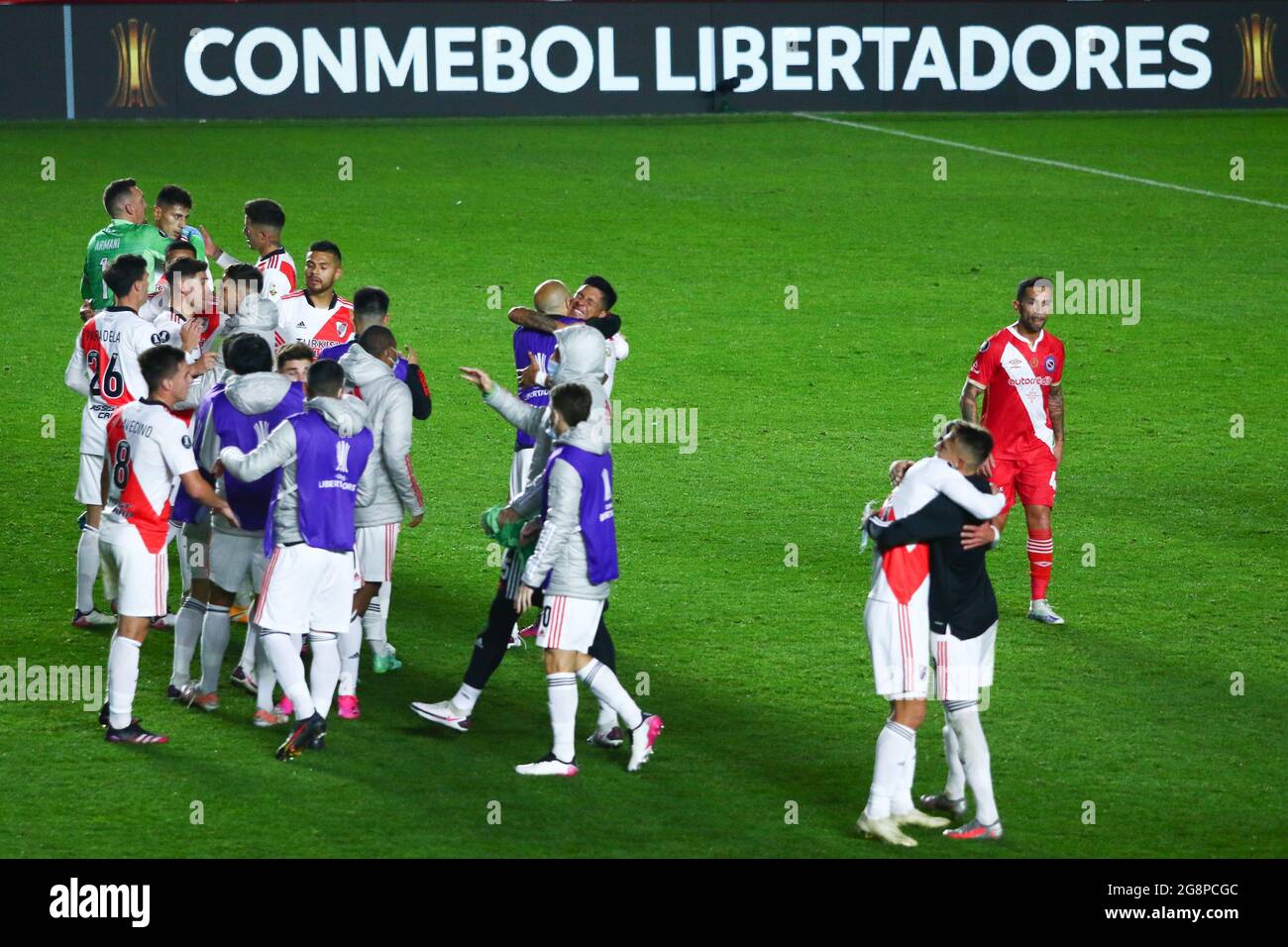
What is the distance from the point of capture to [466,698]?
823cm

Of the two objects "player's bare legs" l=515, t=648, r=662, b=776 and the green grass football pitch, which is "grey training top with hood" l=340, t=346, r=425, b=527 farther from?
"player's bare legs" l=515, t=648, r=662, b=776

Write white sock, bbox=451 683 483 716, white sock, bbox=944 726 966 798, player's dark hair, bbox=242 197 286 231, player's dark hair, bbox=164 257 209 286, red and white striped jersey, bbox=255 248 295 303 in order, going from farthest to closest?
player's dark hair, bbox=242 197 286 231
red and white striped jersey, bbox=255 248 295 303
player's dark hair, bbox=164 257 209 286
white sock, bbox=451 683 483 716
white sock, bbox=944 726 966 798

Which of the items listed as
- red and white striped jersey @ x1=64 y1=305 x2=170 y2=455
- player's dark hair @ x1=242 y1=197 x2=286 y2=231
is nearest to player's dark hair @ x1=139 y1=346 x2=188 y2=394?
red and white striped jersey @ x1=64 y1=305 x2=170 y2=455

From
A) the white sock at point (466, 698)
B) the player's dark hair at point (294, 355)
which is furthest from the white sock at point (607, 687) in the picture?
the player's dark hair at point (294, 355)

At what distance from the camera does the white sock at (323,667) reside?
25.9 ft

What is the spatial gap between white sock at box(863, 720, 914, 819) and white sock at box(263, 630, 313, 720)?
8.30ft

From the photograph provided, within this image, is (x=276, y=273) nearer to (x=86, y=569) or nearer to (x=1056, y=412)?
(x=86, y=569)

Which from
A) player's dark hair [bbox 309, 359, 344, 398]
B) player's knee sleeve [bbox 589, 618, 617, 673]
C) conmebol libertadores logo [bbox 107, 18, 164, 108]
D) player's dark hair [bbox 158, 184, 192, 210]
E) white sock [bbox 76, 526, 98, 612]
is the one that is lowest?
player's knee sleeve [bbox 589, 618, 617, 673]

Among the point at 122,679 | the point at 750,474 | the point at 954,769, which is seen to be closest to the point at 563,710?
the point at 954,769

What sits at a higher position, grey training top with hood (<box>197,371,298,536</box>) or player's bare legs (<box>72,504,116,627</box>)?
grey training top with hood (<box>197,371,298,536</box>)

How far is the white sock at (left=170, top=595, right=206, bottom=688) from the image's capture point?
27.8ft

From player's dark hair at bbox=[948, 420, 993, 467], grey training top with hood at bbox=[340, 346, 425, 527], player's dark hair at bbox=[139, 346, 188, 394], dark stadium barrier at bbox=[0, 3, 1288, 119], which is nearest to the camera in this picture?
player's dark hair at bbox=[948, 420, 993, 467]

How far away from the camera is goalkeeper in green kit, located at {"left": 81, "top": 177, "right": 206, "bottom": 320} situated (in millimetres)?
10562

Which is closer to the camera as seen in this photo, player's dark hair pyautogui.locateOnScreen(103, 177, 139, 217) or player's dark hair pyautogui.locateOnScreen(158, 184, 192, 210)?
player's dark hair pyautogui.locateOnScreen(103, 177, 139, 217)
